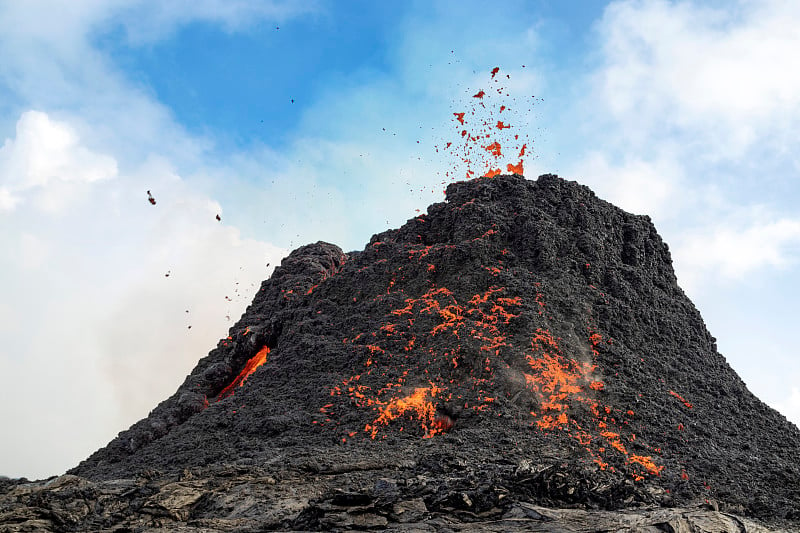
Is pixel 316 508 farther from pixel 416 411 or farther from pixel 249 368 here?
pixel 249 368

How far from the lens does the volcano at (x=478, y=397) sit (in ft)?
61.8

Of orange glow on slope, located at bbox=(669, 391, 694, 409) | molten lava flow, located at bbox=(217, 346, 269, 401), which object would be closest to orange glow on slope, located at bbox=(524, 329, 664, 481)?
orange glow on slope, located at bbox=(669, 391, 694, 409)

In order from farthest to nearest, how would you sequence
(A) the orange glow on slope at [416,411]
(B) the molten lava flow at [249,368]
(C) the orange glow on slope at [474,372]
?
(B) the molten lava flow at [249,368], (A) the orange glow on slope at [416,411], (C) the orange glow on slope at [474,372]

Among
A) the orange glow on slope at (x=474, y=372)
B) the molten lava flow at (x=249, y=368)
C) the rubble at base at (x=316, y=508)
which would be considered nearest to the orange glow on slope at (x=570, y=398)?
the orange glow on slope at (x=474, y=372)

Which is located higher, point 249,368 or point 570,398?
point 249,368

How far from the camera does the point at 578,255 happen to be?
33.9 metres

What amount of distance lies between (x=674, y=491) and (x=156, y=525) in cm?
1596

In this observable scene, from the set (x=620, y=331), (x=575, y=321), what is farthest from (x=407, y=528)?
(x=620, y=331)

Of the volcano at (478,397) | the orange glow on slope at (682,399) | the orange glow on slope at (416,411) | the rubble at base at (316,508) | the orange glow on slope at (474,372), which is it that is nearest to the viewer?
the rubble at base at (316,508)

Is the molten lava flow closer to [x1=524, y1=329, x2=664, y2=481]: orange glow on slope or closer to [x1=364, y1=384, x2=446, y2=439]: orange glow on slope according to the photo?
[x1=364, y1=384, x2=446, y2=439]: orange glow on slope

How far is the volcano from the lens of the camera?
18844 mm

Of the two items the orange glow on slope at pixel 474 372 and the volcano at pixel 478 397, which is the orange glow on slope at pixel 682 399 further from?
the orange glow on slope at pixel 474 372

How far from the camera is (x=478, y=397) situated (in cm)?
2577

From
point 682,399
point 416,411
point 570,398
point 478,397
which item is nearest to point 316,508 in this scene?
point 416,411
